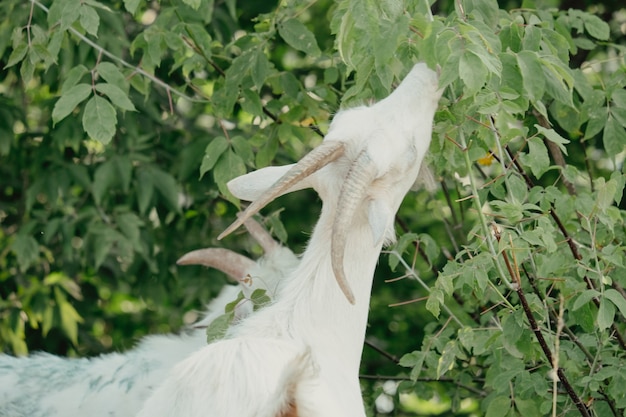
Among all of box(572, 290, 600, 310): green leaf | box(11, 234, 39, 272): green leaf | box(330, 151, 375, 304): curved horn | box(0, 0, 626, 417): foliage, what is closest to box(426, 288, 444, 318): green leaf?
box(0, 0, 626, 417): foliage

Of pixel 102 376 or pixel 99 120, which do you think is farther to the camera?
pixel 102 376

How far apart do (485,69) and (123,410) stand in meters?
2.47

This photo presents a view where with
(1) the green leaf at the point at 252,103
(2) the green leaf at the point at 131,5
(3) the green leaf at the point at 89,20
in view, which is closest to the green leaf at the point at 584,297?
(1) the green leaf at the point at 252,103

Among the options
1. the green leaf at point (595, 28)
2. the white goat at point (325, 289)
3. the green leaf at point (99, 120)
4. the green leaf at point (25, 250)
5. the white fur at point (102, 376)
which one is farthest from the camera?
the green leaf at point (25, 250)

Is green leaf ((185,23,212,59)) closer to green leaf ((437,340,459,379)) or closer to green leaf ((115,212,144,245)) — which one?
green leaf ((115,212,144,245))

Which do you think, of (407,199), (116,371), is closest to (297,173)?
(116,371)

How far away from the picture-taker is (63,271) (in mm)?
6602

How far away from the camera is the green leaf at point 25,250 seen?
5816 millimetres

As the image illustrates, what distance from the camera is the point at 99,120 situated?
3996 millimetres

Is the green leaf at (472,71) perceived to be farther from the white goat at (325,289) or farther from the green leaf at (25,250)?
the green leaf at (25,250)

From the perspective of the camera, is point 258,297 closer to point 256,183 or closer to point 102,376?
point 256,183

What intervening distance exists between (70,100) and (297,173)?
117 centimetres

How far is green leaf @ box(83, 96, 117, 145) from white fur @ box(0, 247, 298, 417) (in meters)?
1.02

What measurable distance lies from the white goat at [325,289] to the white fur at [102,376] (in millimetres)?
1122
